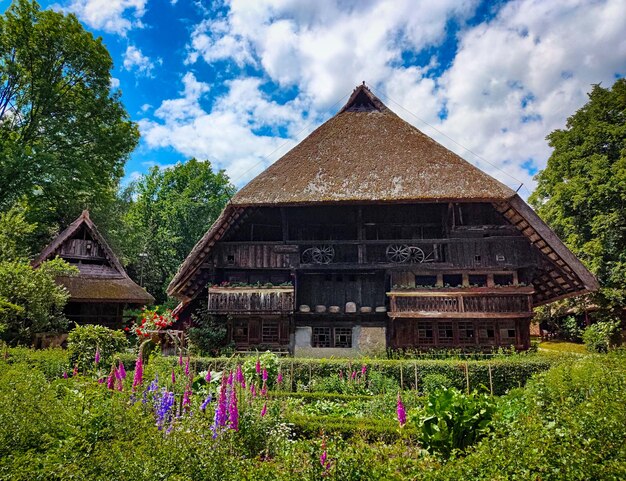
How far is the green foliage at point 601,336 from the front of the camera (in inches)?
885

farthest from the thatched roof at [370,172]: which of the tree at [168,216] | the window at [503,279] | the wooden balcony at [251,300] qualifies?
the tree at [168,216]

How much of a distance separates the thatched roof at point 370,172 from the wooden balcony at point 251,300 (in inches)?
143

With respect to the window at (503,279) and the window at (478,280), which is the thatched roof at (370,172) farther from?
the window at (503,279)

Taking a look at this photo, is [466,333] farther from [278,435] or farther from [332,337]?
[278,435]

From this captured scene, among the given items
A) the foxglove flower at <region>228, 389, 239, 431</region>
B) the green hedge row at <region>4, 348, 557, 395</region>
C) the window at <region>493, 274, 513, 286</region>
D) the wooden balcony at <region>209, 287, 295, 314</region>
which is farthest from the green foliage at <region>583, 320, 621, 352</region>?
the foxglove flower at <region>228, 389, 239, 431</region>

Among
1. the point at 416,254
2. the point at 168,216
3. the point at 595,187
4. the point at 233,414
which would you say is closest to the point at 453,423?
the point at 233,414

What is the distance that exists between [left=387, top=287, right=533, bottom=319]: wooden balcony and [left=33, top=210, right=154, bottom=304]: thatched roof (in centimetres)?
1310

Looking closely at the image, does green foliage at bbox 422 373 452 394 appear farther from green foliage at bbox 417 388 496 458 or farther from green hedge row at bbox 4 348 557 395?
green foliage at bbox 417 388 496 458

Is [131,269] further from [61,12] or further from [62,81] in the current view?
[61,12]

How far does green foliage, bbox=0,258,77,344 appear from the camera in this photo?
15359mm

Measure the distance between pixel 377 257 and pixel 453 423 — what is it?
482 inches

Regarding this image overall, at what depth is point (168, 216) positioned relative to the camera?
3722 cm

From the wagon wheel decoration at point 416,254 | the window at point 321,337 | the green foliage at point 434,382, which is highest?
the wagon wheel decoration at point 416,254

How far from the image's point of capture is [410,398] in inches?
397
